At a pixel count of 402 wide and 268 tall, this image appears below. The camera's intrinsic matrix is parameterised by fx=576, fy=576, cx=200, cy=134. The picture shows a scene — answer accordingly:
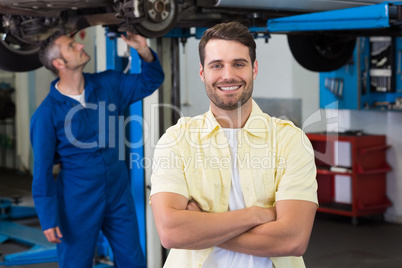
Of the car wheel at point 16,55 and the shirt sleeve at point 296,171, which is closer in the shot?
the shirt sleeve at point 296,171

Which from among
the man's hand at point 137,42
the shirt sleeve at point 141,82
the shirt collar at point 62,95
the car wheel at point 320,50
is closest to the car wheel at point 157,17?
the man's hand at point 137,42

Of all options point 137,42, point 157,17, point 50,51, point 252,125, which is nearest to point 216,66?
point 252,125

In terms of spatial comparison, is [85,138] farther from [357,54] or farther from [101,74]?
[357,54]

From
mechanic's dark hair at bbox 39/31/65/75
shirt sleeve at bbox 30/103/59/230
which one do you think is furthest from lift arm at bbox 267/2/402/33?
shirt sleeve at bbox 30/103/59/230

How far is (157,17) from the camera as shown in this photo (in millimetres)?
2689

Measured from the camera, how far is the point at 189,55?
6805 millimetres

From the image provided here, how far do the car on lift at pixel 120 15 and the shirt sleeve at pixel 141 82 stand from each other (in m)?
0.26

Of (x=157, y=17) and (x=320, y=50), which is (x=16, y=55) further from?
(x=320, y=50)

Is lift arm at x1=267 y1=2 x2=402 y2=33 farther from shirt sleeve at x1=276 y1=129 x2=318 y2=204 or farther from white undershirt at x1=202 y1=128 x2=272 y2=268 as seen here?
white undershirt at x1=202 y1=128 x2=272 y2=268

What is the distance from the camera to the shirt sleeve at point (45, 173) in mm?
2918

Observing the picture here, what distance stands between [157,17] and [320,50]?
2.04m

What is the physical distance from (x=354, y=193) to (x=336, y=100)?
910 mm

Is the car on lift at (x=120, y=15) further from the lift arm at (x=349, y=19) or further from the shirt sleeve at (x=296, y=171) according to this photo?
the shirt sleeve at (x=296, y=171)

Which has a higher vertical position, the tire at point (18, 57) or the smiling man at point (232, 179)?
the tire at point (18, 57)
